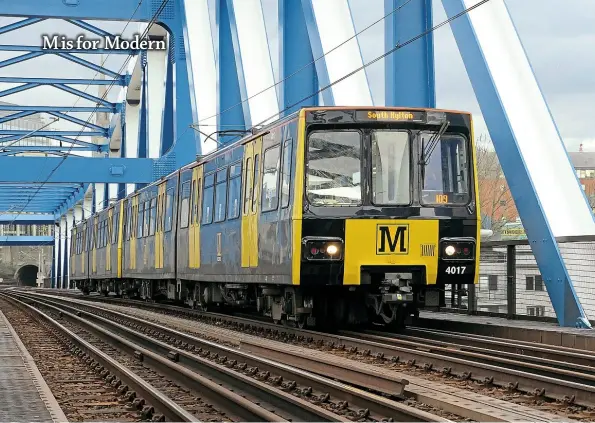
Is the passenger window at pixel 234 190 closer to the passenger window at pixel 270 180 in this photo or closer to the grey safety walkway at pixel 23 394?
the passenger window at pixel 270 180

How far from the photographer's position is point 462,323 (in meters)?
14.6

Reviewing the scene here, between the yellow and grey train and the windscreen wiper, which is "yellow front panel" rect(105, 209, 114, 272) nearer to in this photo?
the yellow and grey train

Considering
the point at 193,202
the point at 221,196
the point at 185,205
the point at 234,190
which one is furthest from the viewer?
the point at 185,205

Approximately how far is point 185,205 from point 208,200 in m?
2.45

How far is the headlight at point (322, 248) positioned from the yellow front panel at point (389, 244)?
0.11 metres

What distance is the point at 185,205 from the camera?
→ 2116cm

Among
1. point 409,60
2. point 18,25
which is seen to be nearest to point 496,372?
point 409,60

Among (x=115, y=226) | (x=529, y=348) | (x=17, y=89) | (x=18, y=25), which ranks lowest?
(x=529, y=348)

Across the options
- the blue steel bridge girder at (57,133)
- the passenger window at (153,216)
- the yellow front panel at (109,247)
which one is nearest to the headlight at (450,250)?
the passenger window at (153,216)

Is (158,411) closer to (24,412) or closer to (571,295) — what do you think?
(24,412)

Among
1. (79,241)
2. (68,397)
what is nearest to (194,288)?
(68,397)

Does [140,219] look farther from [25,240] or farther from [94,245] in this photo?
[25,240]

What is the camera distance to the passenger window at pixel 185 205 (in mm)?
20781

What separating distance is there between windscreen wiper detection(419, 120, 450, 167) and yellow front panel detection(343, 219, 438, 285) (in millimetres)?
746
